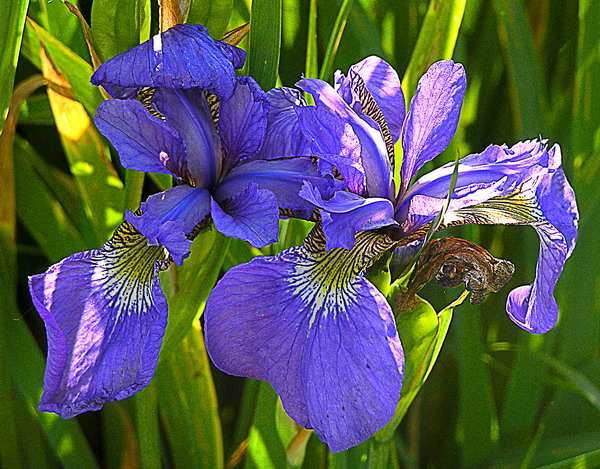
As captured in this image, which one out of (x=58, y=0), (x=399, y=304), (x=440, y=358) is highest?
(x=58, y=0)

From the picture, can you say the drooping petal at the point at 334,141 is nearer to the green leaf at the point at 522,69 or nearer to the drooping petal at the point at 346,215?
the drooping petal at the point at 346,215

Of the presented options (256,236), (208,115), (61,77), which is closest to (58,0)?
(61,77)

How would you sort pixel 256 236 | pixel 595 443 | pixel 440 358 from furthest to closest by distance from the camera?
pixel 440 358 < pixel 595 443 < pixel 256 236

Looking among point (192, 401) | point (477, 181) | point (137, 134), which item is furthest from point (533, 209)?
point (192, 401)

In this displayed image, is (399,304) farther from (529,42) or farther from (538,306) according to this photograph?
(529,42)

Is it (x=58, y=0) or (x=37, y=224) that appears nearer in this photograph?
(x=58, y=0)

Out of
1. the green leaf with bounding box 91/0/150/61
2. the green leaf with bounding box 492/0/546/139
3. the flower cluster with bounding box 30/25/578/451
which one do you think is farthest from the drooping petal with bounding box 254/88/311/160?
the green leaf with bounding box 492/0/546/139

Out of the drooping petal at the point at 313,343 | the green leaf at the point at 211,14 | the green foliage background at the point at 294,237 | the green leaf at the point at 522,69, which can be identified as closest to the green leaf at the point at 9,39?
the green foliage background at the point at 294,237

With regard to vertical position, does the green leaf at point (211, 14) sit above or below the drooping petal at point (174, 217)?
above
